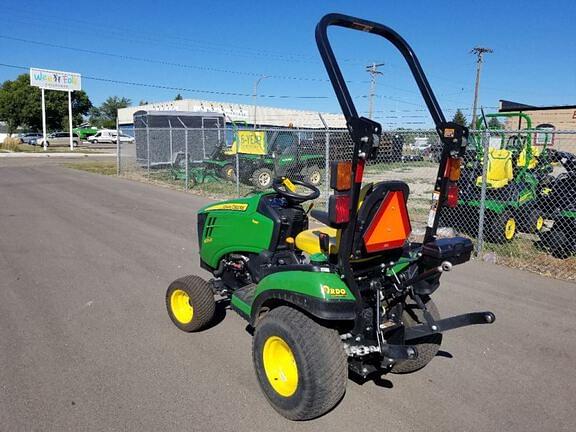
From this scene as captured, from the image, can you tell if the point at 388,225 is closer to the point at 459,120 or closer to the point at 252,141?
the point at 252,141

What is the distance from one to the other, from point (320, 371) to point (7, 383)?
219 centimetres

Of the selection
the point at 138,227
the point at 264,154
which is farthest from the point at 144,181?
the point at 138,227

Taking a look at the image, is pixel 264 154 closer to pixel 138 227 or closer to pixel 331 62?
pixel 138 227

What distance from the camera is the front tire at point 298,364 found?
2578 mm

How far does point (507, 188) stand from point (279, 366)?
19.6 feet

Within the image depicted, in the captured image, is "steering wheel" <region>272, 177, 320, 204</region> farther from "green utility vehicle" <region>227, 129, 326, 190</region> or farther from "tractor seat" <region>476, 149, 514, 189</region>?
"green utility vehicle" <region>227, 129, 326, 190</region>

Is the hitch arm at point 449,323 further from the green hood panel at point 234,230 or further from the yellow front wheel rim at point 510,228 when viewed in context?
the yellow front wheel rim at point 510,228

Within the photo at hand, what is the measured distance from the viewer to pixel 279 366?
296 cm

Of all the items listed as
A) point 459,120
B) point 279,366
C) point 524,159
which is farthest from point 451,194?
point 459,120

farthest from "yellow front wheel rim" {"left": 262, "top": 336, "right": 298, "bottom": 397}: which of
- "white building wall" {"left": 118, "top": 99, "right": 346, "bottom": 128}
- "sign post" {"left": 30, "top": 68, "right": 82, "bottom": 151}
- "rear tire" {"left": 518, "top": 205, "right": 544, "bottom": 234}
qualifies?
"sign post" {"left": 30, "top": 68, "right": 82, "bottom": 151}

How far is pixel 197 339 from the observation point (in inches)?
153

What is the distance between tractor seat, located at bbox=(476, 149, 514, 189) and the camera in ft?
24.1

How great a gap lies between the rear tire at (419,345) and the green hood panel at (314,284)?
0.92m

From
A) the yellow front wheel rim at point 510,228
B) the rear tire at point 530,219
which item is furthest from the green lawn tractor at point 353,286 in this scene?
the rear tire at point 530,219
